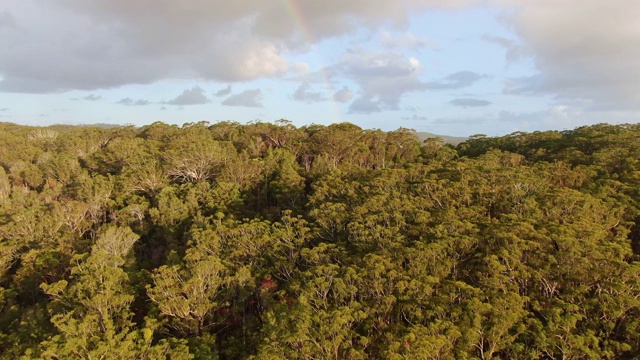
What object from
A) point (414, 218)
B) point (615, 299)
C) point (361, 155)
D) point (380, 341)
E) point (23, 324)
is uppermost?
point (361, 155)

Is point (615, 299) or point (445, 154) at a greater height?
point (445, 154)

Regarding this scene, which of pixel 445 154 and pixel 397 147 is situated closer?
pixel 445 154

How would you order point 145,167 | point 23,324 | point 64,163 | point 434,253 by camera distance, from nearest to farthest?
1. point 434,253
2. point 23,324
3. point 145,167
4. point 64,163

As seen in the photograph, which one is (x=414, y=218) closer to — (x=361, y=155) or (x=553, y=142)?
(x=361, y=155)

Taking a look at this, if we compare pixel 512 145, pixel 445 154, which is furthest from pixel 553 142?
pixel 445 154

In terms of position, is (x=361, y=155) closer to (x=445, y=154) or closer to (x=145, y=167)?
(x=445, y=154)

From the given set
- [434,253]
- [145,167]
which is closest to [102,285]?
[434,253]

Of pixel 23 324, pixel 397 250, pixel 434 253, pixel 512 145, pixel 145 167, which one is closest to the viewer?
pixel 434 253
